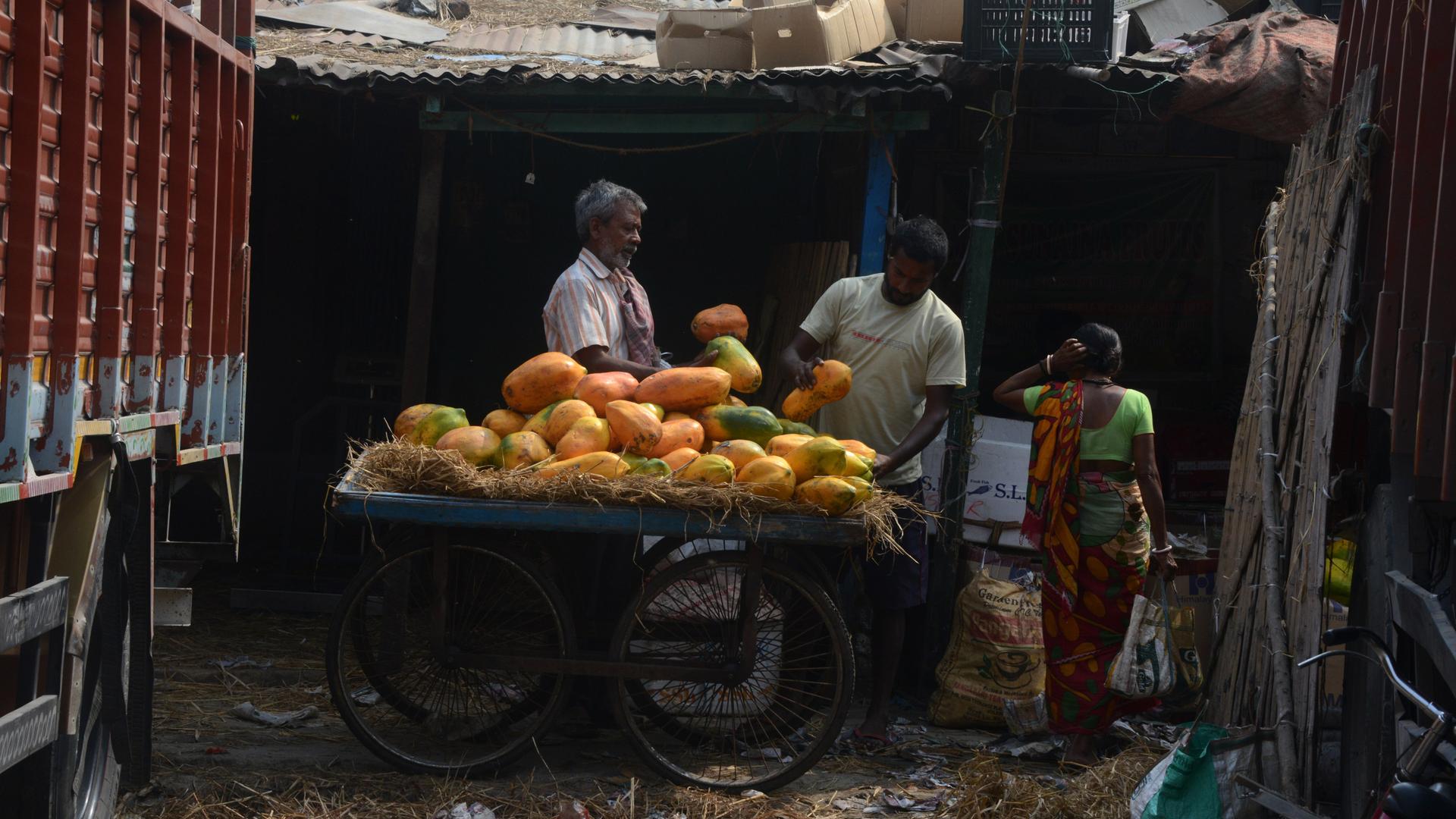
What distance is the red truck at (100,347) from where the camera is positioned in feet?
9.57

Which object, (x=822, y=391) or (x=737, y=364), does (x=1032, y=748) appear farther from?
(x=737, y=364)

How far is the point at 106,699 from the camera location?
3.65 m

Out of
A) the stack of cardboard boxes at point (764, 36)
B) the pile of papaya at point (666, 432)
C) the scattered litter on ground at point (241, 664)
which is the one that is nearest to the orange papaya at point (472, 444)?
the pile of papaya at point (666, 432)

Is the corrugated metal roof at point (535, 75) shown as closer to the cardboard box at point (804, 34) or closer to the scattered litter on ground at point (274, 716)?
the cardboard box at point (804, 34)

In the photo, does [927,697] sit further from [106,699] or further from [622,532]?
[106,699]

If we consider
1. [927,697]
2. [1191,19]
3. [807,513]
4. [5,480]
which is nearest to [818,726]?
[807,513]

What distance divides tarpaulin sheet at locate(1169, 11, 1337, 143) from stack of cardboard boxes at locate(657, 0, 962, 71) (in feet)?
5.45

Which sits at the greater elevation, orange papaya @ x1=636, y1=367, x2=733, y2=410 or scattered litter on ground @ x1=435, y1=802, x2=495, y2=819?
orange papaya @ x1=636, y1=367, x2=733, y2=410

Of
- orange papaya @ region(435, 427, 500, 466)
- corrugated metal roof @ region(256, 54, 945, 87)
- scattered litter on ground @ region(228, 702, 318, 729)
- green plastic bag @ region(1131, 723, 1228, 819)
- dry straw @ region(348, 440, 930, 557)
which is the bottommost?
scattered litter on ground @ region(228, 702, 318, 729)

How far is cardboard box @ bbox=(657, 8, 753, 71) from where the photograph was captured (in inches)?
261

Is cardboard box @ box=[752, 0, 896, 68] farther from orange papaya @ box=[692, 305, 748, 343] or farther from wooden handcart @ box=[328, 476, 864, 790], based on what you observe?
wooden handcart @ box=[328, 476, 864, 790]

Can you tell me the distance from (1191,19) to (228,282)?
5.56 meters

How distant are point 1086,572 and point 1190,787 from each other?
144cm

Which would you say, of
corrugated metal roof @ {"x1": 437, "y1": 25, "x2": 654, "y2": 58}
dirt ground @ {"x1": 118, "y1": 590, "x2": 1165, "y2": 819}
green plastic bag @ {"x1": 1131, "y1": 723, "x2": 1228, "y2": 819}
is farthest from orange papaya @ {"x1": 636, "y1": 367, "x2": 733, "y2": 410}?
corrugated metal roof @ {"x1": 437, "y1": 25, "x2": 654, "y2": 58}
